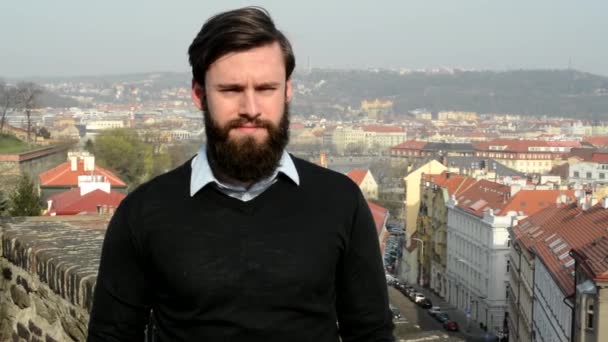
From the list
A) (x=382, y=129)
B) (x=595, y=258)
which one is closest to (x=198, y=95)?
(x=595, y=258)

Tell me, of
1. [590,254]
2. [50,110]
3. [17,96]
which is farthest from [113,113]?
[590,254]

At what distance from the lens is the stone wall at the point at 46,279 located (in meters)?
3.71

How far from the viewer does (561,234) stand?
24672 millimetres

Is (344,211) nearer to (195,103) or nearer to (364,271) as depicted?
(364,271)

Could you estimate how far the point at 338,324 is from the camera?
2.28m

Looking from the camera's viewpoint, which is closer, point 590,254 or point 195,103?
point 195,103

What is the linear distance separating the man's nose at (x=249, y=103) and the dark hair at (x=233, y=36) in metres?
0.09

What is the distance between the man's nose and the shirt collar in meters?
0.13

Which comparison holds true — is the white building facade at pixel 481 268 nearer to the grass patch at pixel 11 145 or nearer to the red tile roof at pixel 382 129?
the grass patch at pixel 11 145

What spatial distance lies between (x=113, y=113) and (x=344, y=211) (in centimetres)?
18474

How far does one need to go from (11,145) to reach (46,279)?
42.3m

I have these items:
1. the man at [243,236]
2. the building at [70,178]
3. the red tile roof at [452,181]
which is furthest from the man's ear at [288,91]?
the red tile roof at [452,181]

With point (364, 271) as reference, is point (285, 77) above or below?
above

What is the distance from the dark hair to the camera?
7.06ft
